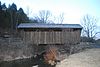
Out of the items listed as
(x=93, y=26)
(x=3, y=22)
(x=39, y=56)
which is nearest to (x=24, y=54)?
(x=39, y=56)

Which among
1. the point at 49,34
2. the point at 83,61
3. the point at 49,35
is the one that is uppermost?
the point at 49,34

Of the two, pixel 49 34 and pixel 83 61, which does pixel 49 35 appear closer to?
pixel 49 34

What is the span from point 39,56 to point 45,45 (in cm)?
234

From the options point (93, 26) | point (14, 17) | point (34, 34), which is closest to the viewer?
point (34, 34)

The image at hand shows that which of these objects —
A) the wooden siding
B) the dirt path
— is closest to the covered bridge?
the wooden siding

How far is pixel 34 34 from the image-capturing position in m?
33.1

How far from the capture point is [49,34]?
3328 cm

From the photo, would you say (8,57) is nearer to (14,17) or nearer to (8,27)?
(8,27)

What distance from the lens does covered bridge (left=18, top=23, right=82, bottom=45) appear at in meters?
33.1

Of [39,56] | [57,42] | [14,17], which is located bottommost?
[39,56]

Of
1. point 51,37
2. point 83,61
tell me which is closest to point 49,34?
point 51,37

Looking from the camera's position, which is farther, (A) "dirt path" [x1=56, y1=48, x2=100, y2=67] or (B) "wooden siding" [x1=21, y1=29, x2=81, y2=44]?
(B) "wooden siding" [x1=21, y1=29, x2=81, y2=44]

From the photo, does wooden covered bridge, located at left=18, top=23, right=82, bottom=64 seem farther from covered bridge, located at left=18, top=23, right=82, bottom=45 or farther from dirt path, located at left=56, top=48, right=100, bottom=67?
dirt path, located at left=56, top=48, right=100, bottom=67

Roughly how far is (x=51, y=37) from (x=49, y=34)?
625 millimetres
